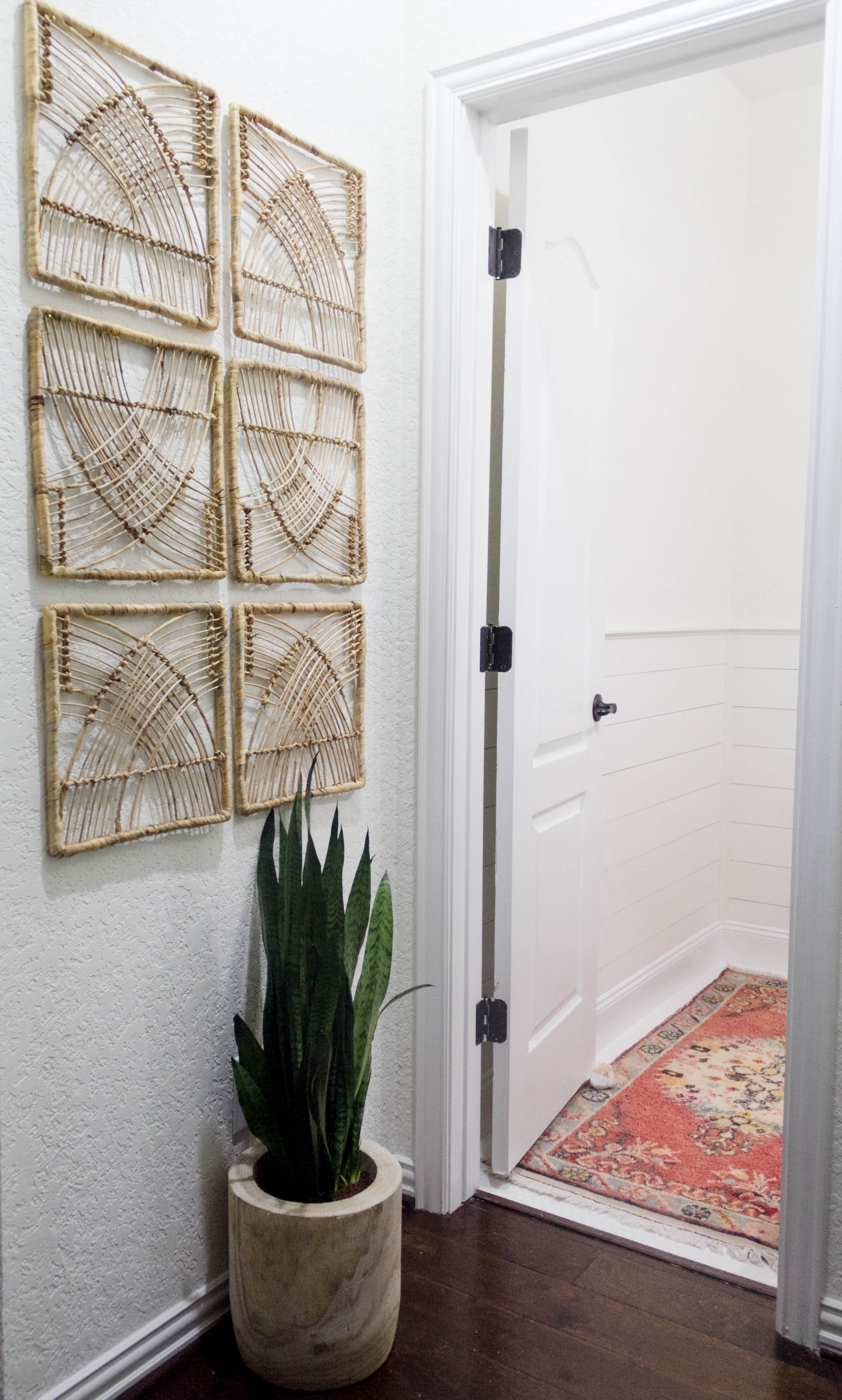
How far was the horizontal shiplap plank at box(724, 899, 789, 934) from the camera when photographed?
358 centimetres

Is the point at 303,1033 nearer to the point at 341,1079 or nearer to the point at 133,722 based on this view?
the point at 341,1079

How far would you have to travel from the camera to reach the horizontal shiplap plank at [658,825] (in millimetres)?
2850

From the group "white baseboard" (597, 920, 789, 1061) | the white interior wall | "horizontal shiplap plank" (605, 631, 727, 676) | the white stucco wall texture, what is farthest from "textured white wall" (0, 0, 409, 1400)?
"white baseboard" (597, 920, 789, 1061)

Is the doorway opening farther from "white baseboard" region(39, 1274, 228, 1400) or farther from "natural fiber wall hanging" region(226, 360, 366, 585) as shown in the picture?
"white baseboard" region(39, 1274, 228, 1400)

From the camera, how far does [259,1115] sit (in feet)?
5.34

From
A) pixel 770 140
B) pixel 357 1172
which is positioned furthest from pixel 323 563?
pixel 770 140

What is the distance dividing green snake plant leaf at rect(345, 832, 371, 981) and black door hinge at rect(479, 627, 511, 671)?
54 centimetres

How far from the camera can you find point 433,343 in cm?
199

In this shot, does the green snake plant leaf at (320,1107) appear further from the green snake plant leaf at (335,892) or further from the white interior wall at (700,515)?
the white interior wall at (700,515)

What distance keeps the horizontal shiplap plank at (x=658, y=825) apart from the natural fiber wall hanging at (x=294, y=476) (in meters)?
1.25

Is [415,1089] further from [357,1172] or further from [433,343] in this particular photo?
[433,343]

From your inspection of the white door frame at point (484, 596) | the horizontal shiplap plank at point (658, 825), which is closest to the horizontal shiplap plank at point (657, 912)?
the horizontal shiplap plank at point (658, 825)

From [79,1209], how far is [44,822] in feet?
1.81

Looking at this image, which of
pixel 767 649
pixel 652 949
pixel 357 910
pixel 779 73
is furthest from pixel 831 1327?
pixel 779 73
